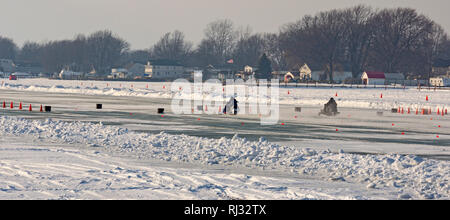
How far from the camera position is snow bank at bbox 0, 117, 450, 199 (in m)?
12.0

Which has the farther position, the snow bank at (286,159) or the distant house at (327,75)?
the distant house at (327,75)

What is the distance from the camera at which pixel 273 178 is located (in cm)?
1211

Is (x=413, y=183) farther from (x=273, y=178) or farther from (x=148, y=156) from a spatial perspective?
(x=148, y=156)

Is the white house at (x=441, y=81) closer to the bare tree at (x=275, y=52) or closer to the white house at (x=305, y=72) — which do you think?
the white house at (x=305, y=72)

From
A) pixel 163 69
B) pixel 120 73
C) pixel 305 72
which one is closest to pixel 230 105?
pixel 305 72

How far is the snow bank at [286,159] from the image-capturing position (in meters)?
12.0

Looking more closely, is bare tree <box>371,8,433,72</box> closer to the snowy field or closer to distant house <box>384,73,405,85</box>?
distant house <box>384,73,405,85</box>

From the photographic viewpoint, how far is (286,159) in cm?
1458

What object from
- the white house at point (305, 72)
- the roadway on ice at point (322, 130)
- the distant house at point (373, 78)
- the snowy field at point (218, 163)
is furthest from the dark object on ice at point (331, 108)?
the white house at point (305, 72)

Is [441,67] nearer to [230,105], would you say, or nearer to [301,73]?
[301,73]

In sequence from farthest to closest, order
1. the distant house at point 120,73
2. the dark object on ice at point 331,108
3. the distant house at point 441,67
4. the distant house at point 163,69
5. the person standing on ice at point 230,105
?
the distant house at point 120,73
the distant house at point 163,69
the distant house at point 441,67
the dark object on ice at point 331,108
the person standing on ice at point 230,105

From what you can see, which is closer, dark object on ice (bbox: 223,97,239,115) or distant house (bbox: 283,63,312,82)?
dark object on ice (bbox: 223,97,239,115)

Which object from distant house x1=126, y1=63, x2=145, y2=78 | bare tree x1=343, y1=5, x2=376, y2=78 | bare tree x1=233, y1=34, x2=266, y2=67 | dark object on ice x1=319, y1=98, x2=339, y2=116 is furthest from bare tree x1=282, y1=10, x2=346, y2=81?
dark object on ice x1=319, y1=98, x2=339, y2=116

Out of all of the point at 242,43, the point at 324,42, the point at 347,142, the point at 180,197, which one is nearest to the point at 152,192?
the point at 180,197
